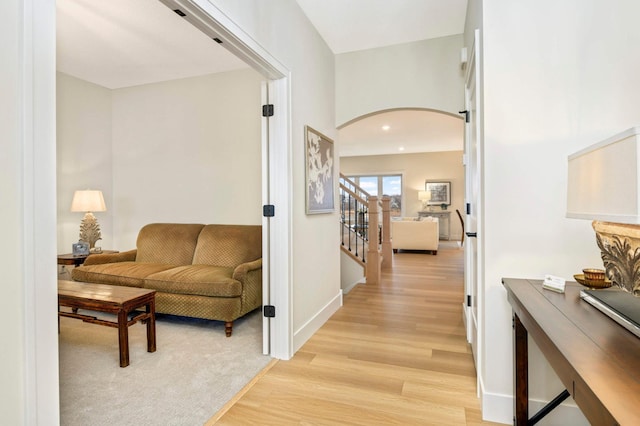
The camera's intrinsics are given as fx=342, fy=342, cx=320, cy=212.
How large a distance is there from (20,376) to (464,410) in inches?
76.6

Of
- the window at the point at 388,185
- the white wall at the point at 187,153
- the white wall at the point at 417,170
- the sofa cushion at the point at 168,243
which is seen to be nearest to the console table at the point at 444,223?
the white wall at the point at 417,170

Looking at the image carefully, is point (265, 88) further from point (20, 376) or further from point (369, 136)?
point (369, 136)

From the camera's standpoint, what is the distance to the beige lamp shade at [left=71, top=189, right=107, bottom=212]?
390cm

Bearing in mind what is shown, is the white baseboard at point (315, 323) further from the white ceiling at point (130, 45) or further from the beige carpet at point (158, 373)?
the white ceiling at point (130, 45)

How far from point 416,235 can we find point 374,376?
5.57 m

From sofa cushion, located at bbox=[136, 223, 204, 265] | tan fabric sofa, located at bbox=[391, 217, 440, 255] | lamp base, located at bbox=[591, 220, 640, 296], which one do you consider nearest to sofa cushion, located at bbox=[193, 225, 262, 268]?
sofa cushion, located at bbox=[136, 223, 204, 265]

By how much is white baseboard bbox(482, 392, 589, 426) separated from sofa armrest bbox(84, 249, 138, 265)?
12.2ft

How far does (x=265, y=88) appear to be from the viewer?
2.53 metres

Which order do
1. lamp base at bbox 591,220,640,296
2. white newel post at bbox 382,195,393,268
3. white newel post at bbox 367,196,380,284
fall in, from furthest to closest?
white newel post at bbox 382,195,393,268, white newel post at bbox 367,196,380,284, lamp base at bbox 591,220,640,296

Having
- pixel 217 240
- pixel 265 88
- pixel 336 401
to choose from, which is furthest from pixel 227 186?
pixel 336 401

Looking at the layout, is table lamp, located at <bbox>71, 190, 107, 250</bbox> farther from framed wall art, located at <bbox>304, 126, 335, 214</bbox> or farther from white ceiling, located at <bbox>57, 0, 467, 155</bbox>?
framed wall art, located at <bbox>304, 126, 335, 214</bbox>

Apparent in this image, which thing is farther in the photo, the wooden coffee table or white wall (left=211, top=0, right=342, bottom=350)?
the wooden coffee table

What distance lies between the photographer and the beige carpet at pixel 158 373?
185 cm

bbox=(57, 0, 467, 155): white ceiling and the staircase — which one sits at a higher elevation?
bbox=(57, 0, 467, 155): white ceiling
